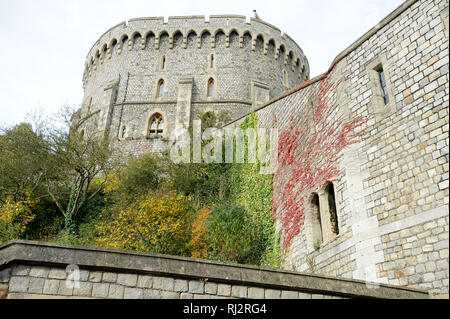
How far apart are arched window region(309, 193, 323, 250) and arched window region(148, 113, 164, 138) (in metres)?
14.5

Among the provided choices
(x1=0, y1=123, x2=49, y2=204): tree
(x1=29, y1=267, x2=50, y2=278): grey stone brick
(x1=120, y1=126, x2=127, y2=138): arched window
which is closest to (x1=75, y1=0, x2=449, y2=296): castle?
(x1=29, y1=267, x2=50, y2=278): grey stone brick

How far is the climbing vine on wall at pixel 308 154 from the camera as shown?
1000 centimetres

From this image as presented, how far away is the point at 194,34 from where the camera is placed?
1049 inches

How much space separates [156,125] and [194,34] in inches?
275

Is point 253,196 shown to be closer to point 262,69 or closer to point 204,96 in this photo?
point 204,96

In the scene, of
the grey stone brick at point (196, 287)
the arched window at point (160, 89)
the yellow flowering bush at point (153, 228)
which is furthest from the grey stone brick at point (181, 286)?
the arched window at point (160, 89)

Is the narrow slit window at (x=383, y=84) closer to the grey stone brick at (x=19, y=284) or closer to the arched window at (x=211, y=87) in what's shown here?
the grey stone brick at (x=19, y=284)

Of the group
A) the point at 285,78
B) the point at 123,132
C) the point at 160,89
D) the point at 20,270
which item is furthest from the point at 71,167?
the point at 285,78

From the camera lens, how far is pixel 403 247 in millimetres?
7488

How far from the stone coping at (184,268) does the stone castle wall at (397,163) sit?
102cm

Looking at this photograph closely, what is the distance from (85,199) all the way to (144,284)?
42.7ft

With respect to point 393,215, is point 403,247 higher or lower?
lower

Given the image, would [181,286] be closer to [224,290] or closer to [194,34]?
[224,290]
